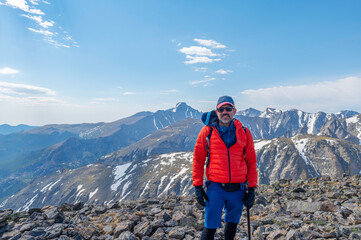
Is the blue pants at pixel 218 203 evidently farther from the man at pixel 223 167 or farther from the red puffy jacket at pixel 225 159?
the red puffy jacket at pixel 225 159

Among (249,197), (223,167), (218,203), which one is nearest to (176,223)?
(218,203)

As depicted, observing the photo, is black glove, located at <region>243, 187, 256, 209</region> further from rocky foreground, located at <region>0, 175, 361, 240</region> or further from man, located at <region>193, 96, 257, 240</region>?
rocky foreground, located at <region>0, 175, 361, 240</region>

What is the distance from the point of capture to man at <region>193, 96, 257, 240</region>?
7016mm

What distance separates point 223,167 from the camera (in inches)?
275

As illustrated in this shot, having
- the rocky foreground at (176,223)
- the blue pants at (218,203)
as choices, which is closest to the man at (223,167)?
the blue pants at (218,203)

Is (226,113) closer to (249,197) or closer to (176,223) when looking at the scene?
(249,197)

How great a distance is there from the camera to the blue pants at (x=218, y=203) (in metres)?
7.02

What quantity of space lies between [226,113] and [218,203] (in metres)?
3.19

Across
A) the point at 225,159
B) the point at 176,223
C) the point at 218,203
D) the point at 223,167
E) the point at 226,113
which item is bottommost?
the point at 176,223

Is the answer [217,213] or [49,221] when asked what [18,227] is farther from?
[217,213]

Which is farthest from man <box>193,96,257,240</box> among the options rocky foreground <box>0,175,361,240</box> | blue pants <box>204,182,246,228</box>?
rocky foreground <box>0,175,361,240</box>

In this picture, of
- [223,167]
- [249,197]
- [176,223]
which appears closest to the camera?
[223,167]

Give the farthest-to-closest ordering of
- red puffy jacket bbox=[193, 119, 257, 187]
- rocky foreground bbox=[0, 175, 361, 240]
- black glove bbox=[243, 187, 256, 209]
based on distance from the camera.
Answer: rocky foreground bbox=[0, 175, 361, 240] → black glove bbox=[243, 187, 256, 209] → red puffy jacket bbox=[193, 119, 257, 187]

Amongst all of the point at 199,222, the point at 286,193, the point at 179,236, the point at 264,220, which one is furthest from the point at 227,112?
the point at 286,193
